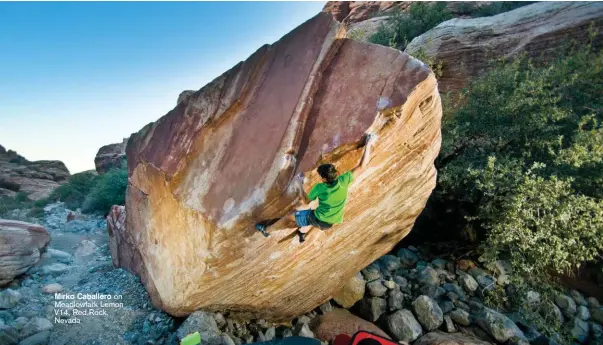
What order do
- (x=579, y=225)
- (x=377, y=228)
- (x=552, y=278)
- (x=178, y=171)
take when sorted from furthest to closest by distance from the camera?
(x=552, y=278), (x=579, y=225), (x=377, y=228), (x=178, y=171)

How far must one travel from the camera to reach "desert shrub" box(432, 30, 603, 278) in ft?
22.7

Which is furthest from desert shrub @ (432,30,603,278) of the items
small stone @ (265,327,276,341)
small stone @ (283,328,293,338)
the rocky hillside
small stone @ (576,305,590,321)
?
the rocky hillside

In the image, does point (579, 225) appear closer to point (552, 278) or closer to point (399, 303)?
point (552, 278)

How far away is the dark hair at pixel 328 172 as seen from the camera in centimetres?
401

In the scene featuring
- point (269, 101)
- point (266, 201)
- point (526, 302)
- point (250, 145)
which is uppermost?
point (269, 101)

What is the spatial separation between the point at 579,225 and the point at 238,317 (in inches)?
313

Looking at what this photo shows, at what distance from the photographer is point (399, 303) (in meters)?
7.40

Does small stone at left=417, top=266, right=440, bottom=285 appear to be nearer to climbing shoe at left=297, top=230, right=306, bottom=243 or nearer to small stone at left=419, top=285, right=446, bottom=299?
small stone at left=419, top=285, right=446, bottom=299

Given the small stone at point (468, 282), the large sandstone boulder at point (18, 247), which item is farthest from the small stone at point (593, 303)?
the large sandstone boulder at point (18, 247)

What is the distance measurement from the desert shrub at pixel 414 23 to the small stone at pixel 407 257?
13334mm

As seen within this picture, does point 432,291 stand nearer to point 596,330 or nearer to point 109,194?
point 596,330

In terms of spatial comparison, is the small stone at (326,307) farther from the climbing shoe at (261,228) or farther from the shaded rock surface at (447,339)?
the climbing shoe at (261,228)

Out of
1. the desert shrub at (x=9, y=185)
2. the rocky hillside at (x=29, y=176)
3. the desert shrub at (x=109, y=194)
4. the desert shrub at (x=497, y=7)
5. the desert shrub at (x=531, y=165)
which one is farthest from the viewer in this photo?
the desert shrub at (x=9, y=185)

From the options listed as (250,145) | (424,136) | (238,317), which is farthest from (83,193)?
(424,136)
